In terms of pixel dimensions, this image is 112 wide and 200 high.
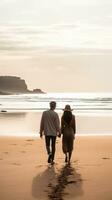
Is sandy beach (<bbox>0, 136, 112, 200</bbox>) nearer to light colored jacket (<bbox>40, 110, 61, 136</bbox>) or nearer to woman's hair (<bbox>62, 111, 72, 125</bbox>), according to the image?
light colored jacket (<bbox>40, 110, 61, 136</bbox>)

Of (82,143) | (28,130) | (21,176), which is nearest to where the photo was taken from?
(21,176)

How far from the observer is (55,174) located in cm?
1197

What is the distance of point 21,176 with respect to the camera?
11695 mm

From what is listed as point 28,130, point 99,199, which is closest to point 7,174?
point 99,199

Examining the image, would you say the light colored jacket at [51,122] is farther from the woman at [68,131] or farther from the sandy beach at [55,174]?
the sandy beach at [55,174]

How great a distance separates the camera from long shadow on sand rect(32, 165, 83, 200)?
946 cm

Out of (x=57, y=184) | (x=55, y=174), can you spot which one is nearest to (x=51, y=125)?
(x=55, y=174)

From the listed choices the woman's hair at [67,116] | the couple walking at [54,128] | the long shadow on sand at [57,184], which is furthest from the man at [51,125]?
the long shadow on sand at [57,184]

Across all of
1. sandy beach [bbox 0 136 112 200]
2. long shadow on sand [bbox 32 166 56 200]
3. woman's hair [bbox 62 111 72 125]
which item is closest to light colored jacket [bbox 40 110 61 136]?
woman's hair [bbox 62 111 72 125]

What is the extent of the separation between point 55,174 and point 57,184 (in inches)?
53.5

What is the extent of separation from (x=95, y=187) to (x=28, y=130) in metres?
16.3

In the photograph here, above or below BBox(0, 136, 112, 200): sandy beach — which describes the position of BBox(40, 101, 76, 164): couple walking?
above

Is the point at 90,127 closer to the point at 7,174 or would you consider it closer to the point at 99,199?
the point at 7,174

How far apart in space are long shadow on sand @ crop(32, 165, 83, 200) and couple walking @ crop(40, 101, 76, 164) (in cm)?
115
